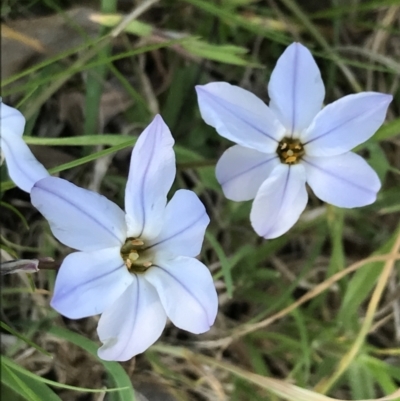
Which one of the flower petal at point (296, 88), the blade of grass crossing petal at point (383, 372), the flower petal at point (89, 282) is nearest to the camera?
the flower petal at point (89, 282)

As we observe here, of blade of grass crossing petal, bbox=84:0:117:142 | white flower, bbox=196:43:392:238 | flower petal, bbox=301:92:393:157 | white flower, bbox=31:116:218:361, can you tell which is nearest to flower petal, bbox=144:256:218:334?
white flower, bbox=31:116:218:361

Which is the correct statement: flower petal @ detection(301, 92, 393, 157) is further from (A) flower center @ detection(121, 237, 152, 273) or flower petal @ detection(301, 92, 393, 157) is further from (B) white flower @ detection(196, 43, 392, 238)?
(A) flower center @ detection(121, 237, 152, 273)

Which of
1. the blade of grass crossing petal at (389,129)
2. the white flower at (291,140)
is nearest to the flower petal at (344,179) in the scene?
the white flower at (291,140)

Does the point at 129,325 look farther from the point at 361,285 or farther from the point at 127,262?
the point at 361,285

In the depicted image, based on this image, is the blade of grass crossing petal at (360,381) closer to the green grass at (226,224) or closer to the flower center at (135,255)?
the green grass at (226,224)

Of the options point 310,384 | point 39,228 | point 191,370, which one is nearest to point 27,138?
point 39,228

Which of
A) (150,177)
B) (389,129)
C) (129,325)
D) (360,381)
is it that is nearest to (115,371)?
(129,325)

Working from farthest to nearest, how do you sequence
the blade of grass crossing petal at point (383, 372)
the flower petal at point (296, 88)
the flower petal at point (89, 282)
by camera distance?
the blade of grass crossing petal at point (383, 372)
the flower petal at point (296, 88)
the flower petal at point (89, 282)
